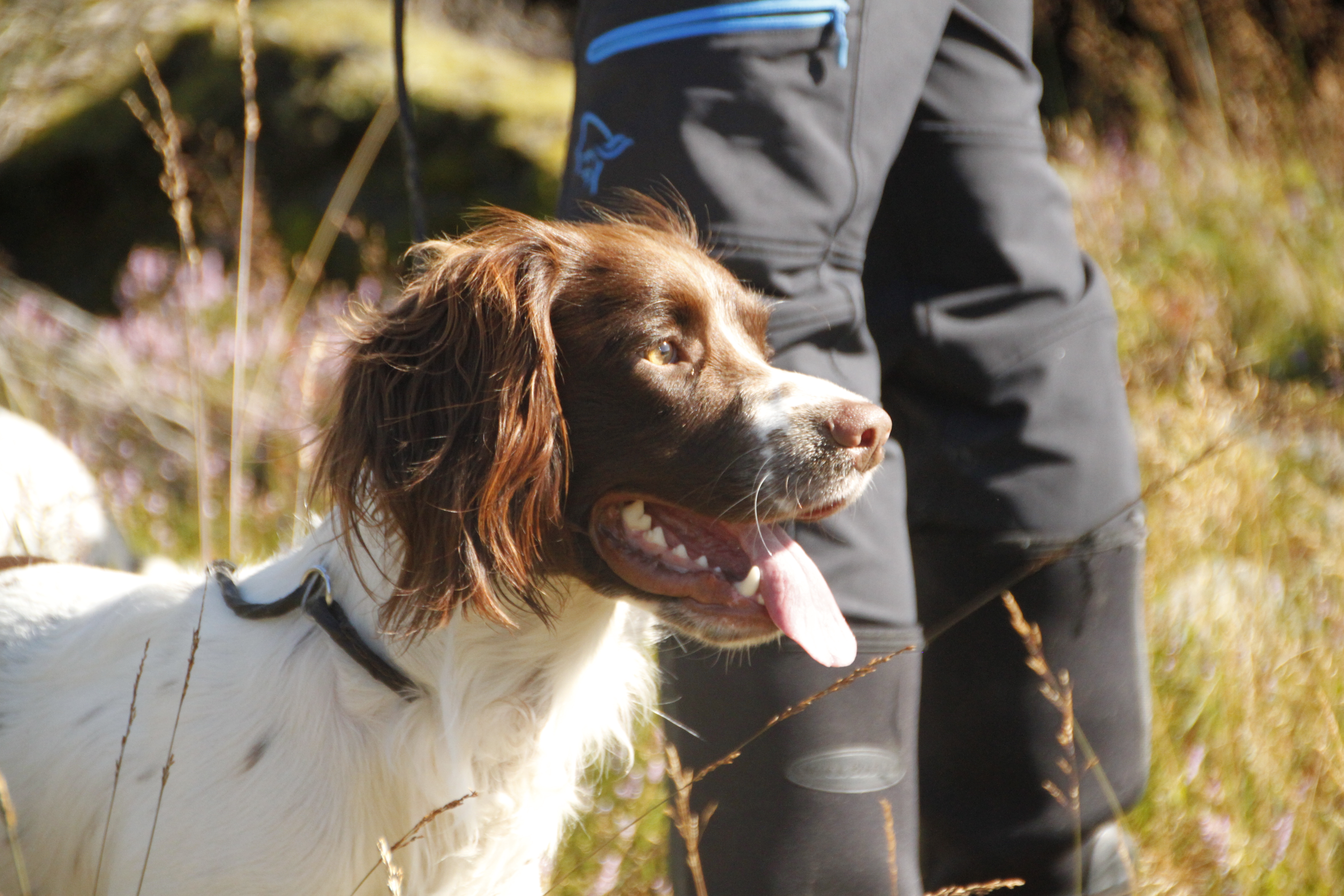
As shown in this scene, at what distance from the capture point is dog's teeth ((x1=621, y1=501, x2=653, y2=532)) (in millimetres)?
1832

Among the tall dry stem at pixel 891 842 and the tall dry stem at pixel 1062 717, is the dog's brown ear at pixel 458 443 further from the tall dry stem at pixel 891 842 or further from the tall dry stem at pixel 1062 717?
the tall dry stem at pixel 1062 717

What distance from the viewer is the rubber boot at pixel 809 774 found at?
66.4 inches

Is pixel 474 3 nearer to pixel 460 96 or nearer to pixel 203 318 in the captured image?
pixel 460 96

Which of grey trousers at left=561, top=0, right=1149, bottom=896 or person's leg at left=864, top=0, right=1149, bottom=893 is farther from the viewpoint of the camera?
person's leg at left=864, top=0, right=1149, bottom=893

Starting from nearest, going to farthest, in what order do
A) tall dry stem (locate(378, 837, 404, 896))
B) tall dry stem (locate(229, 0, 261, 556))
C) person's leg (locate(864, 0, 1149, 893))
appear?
tall dry stem (locate(378, 837, 404, 896))
person's leg (locate(864, 0, 1149, 893))
tall dry stem (locate(229, 0, 261, 556))

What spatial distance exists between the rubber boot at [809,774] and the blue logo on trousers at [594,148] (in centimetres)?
79

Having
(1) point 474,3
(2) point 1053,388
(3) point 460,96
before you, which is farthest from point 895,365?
(1) point 474,3

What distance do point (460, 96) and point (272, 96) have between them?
111cm

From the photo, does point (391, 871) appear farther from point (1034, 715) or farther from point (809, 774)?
point (1034, 715)

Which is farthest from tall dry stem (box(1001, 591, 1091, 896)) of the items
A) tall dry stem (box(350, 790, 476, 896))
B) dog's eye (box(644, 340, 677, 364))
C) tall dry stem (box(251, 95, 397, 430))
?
tall dry stem (box(251, 95, 397, 430))

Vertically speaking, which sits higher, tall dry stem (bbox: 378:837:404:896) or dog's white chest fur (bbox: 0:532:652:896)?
tall dry stem (bbox: 378:837:404:896)

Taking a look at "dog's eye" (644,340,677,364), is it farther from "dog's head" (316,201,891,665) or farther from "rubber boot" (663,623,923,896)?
"rubber boot" (663,623,923,896)

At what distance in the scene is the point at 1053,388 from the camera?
1.98 m

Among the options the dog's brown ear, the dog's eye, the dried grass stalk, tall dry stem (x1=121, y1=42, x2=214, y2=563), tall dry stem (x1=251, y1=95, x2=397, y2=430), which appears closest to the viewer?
the dried grass stalk
